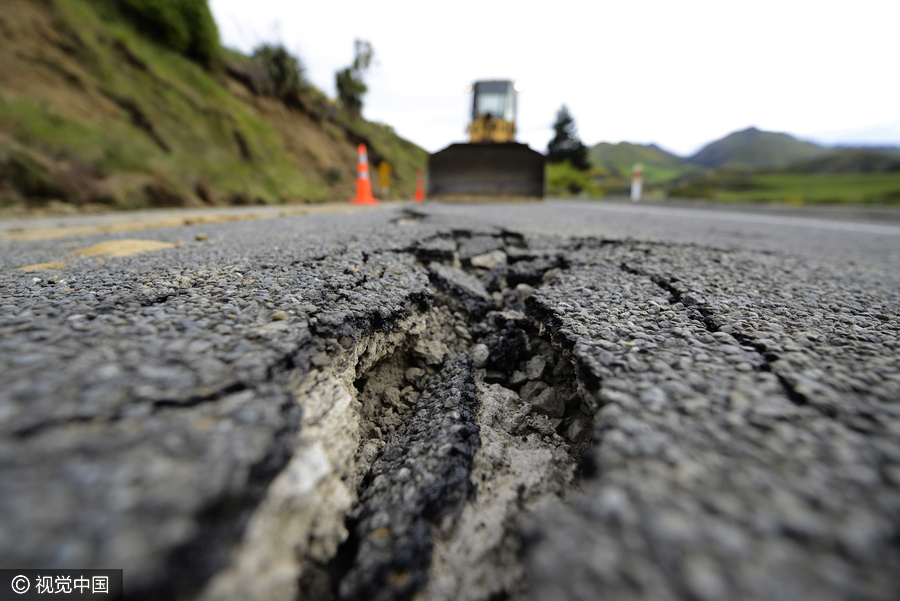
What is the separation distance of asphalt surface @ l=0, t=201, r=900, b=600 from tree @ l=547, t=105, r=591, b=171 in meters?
27.0

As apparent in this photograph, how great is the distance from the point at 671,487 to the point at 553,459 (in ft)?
1.37

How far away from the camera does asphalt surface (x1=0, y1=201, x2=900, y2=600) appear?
0.47 meters

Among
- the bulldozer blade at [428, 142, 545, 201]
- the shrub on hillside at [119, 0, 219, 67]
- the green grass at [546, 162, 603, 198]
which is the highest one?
the shrub on hillside at [119, 0, 219, 67]

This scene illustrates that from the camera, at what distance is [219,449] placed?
0.58 meters

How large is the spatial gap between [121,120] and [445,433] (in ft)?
26.2

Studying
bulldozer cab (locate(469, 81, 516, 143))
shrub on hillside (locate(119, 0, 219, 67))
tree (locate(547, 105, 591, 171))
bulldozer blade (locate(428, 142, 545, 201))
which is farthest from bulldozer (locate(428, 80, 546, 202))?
tree (locate(547, 105, 591, 171))

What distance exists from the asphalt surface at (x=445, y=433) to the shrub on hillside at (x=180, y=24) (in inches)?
354

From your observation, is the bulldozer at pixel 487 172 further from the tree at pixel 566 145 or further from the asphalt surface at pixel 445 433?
the tree at pixel 566 145

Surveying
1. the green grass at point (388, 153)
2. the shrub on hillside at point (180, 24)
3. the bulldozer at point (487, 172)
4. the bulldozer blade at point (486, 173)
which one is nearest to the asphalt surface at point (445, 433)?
the bulldozer at point (487, 172)

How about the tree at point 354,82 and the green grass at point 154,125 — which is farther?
the tree at point 354,82

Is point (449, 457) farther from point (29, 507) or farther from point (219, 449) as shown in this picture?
point (29, 507)

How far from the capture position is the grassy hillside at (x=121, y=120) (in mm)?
4719

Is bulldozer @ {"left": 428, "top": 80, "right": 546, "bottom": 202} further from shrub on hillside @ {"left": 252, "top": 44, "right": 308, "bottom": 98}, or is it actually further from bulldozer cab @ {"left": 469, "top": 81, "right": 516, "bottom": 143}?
Answer: shrub on hillside @ {"left": 252, "top": 44, "right": 308, "bottom": 98}

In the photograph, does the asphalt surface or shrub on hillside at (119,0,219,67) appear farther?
shrub on hillside at (119,0,219,67)
